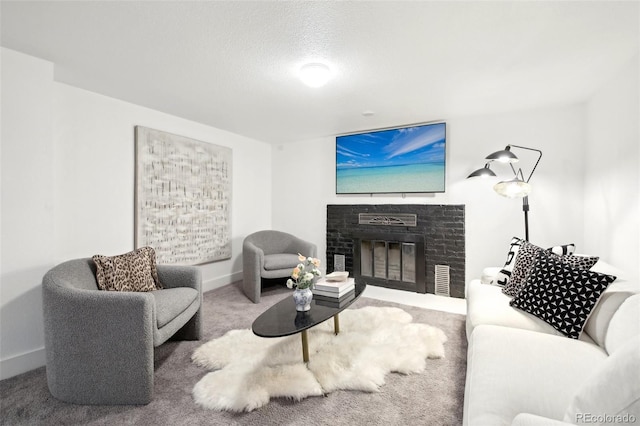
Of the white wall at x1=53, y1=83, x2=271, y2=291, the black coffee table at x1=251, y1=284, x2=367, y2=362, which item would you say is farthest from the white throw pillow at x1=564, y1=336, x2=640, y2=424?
the white wall at x1=53, y1=83, x2=271, y2=291

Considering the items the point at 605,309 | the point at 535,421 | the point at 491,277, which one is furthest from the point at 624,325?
the point at 491,277

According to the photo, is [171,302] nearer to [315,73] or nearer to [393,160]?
[315,73]

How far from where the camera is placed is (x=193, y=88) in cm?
276

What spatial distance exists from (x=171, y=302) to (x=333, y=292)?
1.23 m

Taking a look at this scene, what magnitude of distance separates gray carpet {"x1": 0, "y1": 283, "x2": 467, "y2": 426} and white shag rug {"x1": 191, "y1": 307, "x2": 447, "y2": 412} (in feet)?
0.20

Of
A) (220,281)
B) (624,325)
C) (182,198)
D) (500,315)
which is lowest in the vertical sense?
(220,281)

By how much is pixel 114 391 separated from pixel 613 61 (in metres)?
4.12

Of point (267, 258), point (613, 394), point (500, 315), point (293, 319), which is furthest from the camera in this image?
point (267, 258)

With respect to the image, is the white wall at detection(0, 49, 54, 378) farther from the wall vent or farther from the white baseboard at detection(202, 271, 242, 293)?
the wall vent

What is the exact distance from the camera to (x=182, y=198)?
363 centimetres

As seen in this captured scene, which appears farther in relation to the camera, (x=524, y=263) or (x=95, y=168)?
(x=95, y=168)

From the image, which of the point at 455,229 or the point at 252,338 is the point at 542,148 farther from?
the point at 252,338

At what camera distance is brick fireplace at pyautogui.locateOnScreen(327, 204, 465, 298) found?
148 inches

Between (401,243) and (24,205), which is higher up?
(24,205)
